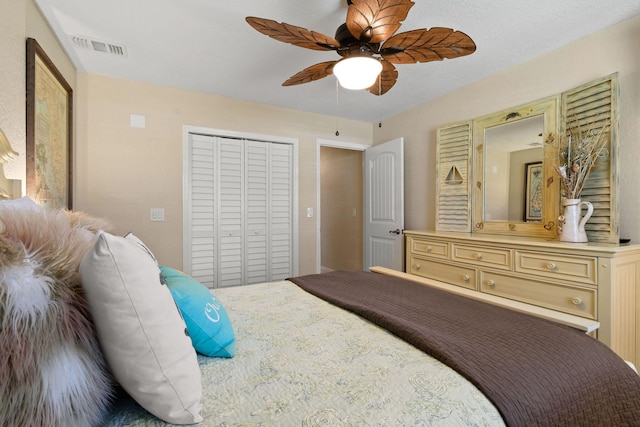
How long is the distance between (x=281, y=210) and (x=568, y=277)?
273 centimetres

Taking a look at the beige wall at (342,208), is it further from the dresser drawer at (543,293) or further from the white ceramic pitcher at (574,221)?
the white ceramic pitcher at (574,221)

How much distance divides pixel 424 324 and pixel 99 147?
315 cm

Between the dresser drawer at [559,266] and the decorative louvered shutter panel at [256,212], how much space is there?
2.54 metres

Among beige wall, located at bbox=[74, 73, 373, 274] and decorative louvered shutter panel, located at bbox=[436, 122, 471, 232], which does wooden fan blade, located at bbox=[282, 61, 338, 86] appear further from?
decorative louvered shutter panel, located at bbox=[436, 122, 471, 232]

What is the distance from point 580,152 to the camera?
79.8 inches

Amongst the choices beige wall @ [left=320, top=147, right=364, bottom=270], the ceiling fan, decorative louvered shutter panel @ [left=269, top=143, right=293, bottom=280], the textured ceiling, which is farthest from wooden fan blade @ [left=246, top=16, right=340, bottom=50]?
beige wall @ [left=320, top=147, right=364, bottom=270]

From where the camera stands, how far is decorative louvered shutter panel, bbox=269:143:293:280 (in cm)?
354

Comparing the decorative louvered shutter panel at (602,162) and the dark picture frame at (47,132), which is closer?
the dark picture frame at (47,132)

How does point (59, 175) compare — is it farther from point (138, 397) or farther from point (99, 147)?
point (138, 397)

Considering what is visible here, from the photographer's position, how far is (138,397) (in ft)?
2.05

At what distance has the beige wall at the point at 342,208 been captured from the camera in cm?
451

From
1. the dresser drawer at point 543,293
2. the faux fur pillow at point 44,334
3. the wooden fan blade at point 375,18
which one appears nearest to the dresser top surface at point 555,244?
the dresser drawer at point 543,293

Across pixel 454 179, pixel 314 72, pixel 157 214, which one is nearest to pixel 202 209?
pixel 157 214

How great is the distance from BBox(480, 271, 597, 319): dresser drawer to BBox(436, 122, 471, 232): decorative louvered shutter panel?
0.72 m
